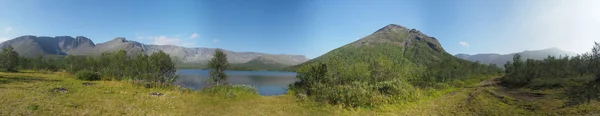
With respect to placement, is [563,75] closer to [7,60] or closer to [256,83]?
[256,83]

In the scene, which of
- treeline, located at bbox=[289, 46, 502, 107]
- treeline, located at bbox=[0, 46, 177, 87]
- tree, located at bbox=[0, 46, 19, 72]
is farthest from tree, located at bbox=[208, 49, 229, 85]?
tree, located at bbox=[0, 46, 19, 72]

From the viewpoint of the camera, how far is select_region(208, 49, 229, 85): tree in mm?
37781

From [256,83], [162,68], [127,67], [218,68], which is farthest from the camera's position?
[256,83]

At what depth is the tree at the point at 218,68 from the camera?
37781 mm

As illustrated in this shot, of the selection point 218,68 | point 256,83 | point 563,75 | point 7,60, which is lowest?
point 256,83

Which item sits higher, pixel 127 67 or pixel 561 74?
pixel 127 67

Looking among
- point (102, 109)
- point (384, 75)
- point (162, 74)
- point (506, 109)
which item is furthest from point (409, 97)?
point (162, 74)

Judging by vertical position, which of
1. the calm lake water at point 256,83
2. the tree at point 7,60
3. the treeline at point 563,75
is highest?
the tree at point 7,60

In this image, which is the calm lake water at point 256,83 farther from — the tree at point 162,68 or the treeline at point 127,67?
the tree at point 162,68

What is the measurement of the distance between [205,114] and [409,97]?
809 inches

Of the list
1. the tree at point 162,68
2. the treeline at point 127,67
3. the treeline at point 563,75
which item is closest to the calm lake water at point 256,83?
the treeline at point 127,67

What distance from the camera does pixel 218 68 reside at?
38.9 metres

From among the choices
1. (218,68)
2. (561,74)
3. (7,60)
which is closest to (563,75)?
(561,74)

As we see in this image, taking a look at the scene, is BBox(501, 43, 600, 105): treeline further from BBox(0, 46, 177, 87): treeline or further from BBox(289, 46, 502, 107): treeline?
BBox(0, 46, 177, 87): treeline
